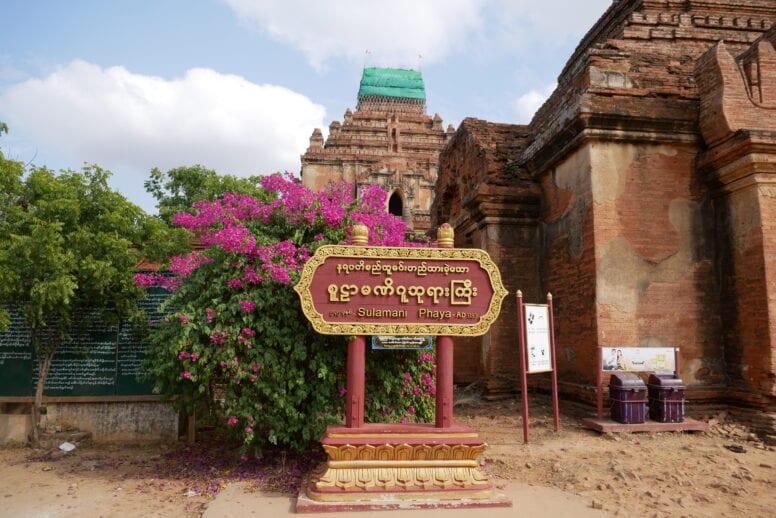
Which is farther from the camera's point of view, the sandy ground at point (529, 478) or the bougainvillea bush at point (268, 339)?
the bougainvillea bush at point (268, 339)

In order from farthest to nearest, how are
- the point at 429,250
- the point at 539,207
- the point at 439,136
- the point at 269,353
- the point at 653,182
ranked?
the point at 439,136 → the point at 539,207 → the point at 653,182 → the point at 269,353 → the point at 429,250

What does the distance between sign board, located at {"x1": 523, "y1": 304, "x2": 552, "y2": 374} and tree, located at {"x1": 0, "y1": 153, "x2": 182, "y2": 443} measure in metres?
4.74

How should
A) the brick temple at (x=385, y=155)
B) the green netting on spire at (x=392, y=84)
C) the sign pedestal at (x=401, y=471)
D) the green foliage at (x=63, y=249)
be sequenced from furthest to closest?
1. the green netting on spire at (x=392, y=84)
2. the brick temple at (x=385, y=155)
3. the green foliage at (x=63, y=249)
4. the sign pedestal at (x=401, y=471)

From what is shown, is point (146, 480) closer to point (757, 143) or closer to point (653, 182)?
point (653, 182)

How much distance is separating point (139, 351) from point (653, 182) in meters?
7.38

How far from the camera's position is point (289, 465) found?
5.54 metres

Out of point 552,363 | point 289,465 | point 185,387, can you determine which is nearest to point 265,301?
point 185,387

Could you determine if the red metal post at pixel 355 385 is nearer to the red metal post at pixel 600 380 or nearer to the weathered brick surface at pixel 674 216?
the red metal post at pixel 600 380

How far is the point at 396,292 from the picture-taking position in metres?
4.86

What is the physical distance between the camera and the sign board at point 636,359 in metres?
6.88

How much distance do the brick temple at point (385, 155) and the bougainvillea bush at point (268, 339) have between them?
26.1 m

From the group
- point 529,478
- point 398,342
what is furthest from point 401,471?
point 529,478

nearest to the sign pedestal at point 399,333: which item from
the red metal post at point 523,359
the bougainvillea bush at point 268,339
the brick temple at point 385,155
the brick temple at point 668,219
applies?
the bougainvillea bush at point 268,339

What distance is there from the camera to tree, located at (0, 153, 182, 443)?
19.3 feet
